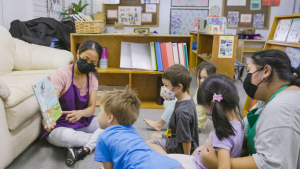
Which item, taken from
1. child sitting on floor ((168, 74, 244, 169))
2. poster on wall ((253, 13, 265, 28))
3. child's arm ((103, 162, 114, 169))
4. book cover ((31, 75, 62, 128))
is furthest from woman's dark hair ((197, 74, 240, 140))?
poster on wall ((253, 13, 265, 28))

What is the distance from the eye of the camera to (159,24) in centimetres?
605

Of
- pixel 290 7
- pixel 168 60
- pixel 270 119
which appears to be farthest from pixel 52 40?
pixel 290 7

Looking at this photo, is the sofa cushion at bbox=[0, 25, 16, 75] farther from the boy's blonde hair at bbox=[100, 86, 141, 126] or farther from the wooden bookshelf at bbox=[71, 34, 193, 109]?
the boy's blonde hair at bbox=[100, 86, 141, 126]

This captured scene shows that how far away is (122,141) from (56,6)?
146 inches

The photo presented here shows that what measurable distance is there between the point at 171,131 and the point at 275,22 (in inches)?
65.5

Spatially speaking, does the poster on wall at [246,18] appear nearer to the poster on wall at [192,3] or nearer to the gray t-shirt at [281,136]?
the poster on wall at [192,3]

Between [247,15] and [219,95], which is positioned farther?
[247,15]

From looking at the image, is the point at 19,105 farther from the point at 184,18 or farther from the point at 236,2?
the point at 236,2

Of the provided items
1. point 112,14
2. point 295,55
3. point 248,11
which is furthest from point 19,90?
point 248,11

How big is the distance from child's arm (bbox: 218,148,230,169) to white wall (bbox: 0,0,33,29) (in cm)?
289

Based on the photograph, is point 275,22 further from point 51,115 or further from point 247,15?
point 247,15

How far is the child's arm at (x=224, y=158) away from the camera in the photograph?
0.99 metres

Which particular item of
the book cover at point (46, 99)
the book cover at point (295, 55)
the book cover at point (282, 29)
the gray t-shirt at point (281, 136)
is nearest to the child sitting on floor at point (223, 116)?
the gray t-shirt at point (281, 136)

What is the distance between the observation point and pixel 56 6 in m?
4.05
